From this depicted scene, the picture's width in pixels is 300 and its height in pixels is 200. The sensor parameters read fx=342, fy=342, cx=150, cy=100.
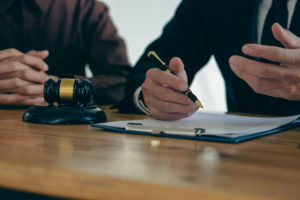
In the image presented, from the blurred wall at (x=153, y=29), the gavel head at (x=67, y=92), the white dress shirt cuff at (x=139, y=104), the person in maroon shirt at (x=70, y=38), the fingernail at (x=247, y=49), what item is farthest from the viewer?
the blurred wall at (x=153, y=29)

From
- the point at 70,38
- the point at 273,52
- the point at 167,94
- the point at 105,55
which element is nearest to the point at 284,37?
the point at 273,52

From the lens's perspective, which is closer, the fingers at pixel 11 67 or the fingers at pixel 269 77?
the fingers at pixel 269 77

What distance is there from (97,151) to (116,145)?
2.3 inches

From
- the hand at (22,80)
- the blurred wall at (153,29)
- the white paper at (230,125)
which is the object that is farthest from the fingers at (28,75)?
the blurred wall at (153,29)

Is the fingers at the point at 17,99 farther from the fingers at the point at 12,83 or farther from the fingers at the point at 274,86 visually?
the fingers at the point at 274,86

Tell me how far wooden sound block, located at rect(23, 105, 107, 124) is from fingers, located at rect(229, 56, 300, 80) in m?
0.37

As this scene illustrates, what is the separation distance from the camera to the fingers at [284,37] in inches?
29.5

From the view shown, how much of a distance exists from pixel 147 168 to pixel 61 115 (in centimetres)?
44

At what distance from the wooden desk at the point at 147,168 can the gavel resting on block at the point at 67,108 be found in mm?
171

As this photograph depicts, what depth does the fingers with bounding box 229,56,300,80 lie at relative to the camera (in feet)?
2.53

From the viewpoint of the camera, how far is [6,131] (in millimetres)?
696

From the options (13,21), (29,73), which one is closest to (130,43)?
(13,21)

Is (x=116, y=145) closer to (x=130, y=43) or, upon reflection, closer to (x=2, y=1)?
(x=2, y=1)

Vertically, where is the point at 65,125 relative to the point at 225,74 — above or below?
below
